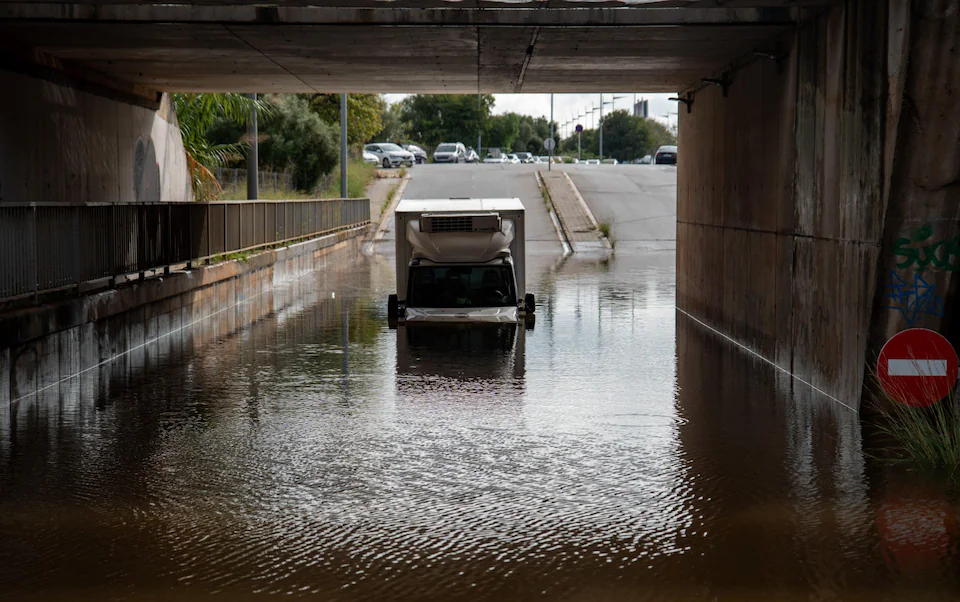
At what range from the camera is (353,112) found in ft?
245

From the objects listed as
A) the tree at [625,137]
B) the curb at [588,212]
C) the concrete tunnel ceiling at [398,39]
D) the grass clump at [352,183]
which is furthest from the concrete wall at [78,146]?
the tree at [625,137]

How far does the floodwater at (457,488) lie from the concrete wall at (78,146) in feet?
14.8

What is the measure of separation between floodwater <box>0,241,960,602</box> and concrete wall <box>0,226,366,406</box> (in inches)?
17.8

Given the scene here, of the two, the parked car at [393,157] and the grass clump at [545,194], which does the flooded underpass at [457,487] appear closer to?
the grass clump at [545,194]

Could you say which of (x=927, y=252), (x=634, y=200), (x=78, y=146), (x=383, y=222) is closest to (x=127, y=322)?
(x=78, y=146)

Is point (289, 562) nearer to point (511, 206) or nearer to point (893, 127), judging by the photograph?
point (893, 127)

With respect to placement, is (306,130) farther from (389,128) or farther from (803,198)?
(389,128)

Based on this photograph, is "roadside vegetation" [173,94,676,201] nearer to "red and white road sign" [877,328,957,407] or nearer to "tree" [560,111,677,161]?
"red and white road sign" [877,328,957,407]

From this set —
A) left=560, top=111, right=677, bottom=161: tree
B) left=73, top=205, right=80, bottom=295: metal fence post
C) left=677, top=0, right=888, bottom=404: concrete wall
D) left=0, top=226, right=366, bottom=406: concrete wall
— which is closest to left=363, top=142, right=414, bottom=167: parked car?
left=0, top=226, right=366, bottom=406: concrete wall

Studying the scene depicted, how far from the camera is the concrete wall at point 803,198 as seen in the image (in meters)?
12.6

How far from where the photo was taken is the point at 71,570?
283 inches

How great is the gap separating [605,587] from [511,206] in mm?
14187

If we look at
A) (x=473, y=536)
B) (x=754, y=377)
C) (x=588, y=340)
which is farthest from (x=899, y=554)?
(x=588, y=340)

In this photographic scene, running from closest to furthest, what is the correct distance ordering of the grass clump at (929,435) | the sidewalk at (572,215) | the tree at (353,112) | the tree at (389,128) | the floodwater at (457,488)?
the floodwater at (457,488) < the grass clump at (929,435) < the sidewalk at (572,215) < the tree at (353,112) < the tree at (389,128)
